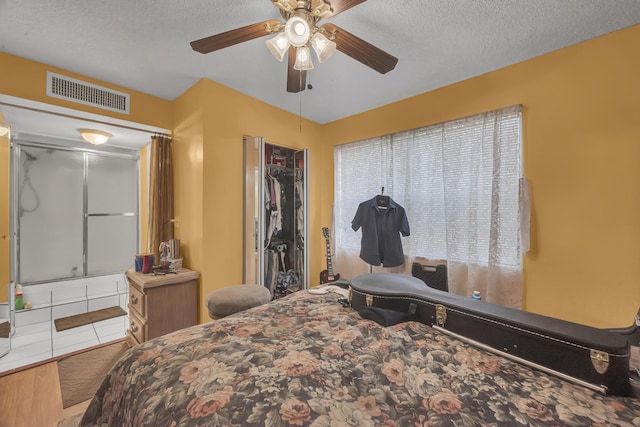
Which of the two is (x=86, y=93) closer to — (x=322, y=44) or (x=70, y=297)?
(x=322, y=44)

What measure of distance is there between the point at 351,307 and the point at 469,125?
78.2 inches

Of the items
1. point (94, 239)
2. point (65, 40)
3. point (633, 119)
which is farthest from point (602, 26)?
point (94, 239)

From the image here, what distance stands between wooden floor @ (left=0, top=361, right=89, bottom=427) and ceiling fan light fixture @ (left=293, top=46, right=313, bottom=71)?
2600mm

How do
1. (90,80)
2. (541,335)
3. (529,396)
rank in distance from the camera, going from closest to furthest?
1. (529,396)
2. (541,335)
3. (90,80)

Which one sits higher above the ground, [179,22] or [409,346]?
[179,22]

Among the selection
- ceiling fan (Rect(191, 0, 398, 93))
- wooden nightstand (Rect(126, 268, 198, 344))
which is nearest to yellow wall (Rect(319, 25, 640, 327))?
ceiling fan (Rect(191, 0, 398, 93))

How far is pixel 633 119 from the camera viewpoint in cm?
162

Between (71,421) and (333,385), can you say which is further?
(71,421)

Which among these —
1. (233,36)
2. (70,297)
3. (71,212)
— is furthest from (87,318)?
(233,36)

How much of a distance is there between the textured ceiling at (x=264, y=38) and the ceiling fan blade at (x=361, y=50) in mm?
304

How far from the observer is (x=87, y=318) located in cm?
304

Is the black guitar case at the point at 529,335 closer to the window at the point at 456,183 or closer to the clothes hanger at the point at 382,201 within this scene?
the window at the point at 456,183

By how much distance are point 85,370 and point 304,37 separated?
9.71 ft

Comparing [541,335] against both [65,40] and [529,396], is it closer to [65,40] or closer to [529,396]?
[529,396]
